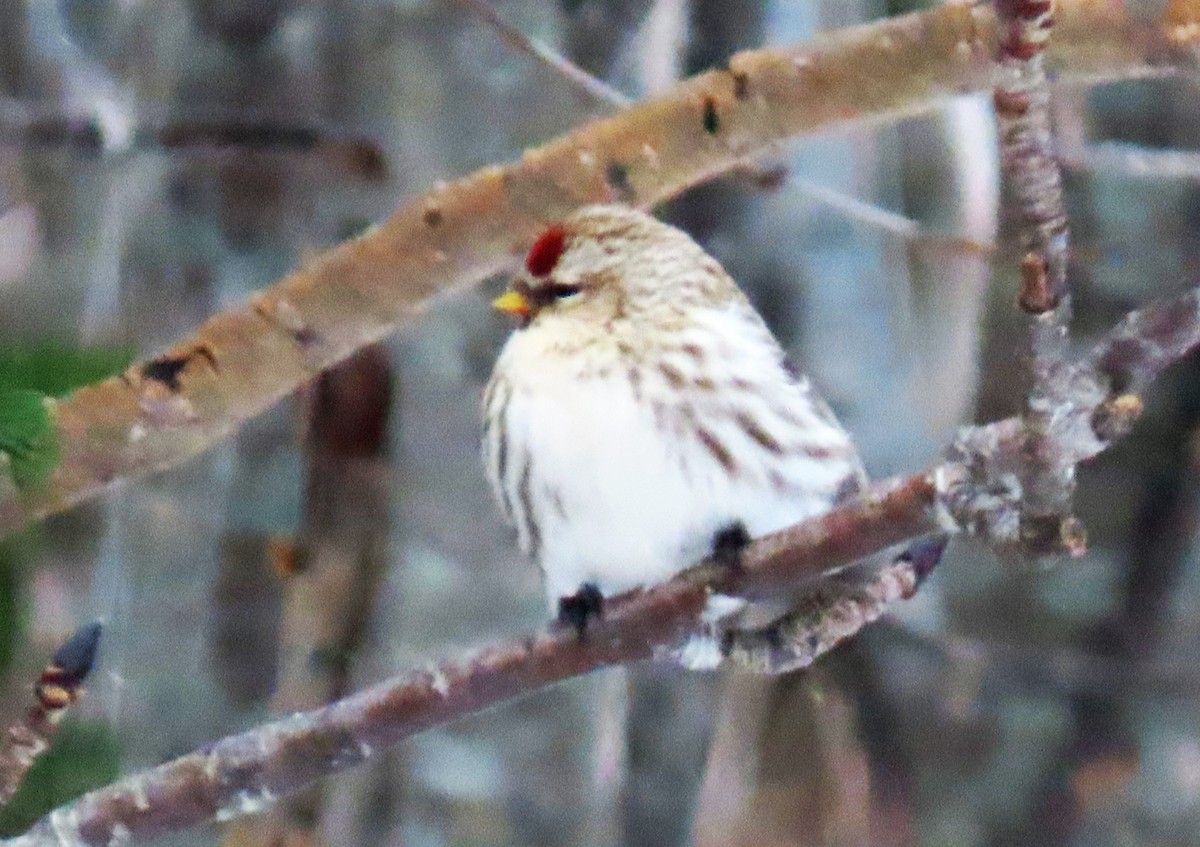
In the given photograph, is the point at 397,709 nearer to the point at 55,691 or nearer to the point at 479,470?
the point at 55,691

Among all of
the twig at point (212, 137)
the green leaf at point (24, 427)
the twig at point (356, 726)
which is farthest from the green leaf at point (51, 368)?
the twig at point (212, 137)

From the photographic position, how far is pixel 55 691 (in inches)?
25.8

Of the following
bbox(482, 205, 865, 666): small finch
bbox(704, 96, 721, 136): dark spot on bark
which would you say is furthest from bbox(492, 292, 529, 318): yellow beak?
bbox(704, 96, 721, 136): dark spot on bark

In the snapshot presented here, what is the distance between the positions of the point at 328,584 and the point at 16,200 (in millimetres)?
454

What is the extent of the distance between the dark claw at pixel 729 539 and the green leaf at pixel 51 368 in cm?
27

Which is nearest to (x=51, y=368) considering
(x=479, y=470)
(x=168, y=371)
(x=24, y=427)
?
(x=24, y=427)

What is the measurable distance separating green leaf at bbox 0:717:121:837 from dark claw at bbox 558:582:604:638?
230 millimetres

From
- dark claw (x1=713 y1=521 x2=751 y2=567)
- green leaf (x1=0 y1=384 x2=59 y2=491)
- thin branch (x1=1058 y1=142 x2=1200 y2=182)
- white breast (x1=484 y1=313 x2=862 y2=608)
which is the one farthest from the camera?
thin branch (x1=1058 y1=142 x2=1200 y2=182)

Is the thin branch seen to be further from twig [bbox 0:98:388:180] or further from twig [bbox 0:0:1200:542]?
twig [bbox 0:98:388:180]

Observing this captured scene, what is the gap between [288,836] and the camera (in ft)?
4.35

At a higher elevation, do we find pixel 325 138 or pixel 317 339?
pixel 325 138

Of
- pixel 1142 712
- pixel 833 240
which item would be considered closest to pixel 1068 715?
pixel 1142 712

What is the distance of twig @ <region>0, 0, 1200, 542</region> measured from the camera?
3.19 ft

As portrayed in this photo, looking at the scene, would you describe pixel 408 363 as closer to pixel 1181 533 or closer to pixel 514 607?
pixel 514 607
